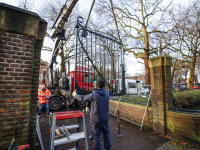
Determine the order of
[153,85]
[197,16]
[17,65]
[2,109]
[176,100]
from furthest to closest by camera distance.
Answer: [197,16]
[176,100]
[153,85]
[17,65]
[2,109]

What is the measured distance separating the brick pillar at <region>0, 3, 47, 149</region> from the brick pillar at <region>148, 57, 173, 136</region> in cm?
402

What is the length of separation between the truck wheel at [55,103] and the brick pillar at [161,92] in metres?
6.33

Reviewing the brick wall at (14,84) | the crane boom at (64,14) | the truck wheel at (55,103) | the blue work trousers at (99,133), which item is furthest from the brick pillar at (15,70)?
the truck wheel at (55,103)

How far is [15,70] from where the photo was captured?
210 centimetres

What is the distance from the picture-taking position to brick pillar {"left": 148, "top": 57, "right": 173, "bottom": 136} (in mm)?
4113

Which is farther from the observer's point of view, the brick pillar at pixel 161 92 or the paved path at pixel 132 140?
the brick pillar at pixel 161 92

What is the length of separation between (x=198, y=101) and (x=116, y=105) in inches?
183

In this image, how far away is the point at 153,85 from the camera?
4500mm

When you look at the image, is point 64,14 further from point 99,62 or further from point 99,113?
point 99,113

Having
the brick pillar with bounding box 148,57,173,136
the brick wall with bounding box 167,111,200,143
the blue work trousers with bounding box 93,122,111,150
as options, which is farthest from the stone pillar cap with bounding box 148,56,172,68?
the blue work trousers with bounding box 93,122,111,150

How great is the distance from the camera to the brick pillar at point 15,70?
78.3 inches

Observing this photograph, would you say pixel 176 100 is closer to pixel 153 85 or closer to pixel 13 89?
pixel 153 85

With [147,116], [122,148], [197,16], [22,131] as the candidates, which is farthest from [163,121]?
[197,16]

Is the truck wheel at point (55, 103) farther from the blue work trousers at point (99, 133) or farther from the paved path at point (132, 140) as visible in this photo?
the blue work trousers at point (99, 133)
